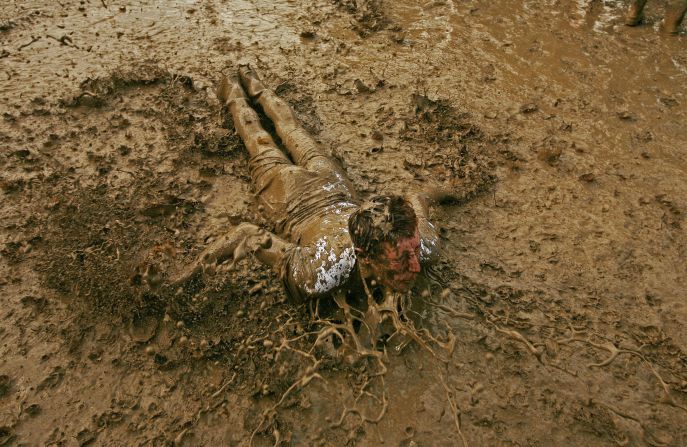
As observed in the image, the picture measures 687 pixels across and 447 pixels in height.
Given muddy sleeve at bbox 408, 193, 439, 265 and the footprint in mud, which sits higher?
muddy sleeve at bbox 408, 193, 439, 265

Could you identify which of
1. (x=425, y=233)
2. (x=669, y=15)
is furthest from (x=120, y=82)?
(x=669, y=15)

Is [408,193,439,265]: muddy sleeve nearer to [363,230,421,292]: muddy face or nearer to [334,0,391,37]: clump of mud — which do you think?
[363,230,421,292]: muddy face

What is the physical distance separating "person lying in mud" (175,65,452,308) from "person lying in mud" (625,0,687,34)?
13.0ft

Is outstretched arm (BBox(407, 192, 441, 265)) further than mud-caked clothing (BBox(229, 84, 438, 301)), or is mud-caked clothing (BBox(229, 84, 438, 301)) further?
outstretched arm (BBox(407, 192, 441, 265))

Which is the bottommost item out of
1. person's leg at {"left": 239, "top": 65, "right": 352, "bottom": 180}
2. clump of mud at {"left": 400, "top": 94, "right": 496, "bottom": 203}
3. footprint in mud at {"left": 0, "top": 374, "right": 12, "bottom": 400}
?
footprint in mud at {"left": 0, "top": 374, "right": 12, "bottom": 400}

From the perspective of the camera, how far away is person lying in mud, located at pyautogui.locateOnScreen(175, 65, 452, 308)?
240cm

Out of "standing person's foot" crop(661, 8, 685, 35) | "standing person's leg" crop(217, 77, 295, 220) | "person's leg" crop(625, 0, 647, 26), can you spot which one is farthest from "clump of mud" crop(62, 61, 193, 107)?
"standing person's foot" crop(661, 8, 685, 35)

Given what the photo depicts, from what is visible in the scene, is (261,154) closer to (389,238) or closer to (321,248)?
(321,248)

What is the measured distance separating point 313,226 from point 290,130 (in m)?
1.28

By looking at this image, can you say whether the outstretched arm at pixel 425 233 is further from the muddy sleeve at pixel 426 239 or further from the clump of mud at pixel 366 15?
the clump of mud at pixel 366 15

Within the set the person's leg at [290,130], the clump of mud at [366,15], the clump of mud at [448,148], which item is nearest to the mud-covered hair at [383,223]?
the person's leg at [290,130]

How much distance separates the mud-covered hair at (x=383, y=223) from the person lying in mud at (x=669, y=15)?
199 inches

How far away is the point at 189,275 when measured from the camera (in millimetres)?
2943

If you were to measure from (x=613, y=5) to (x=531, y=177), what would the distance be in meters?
3.68
